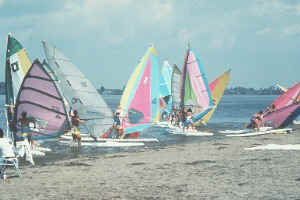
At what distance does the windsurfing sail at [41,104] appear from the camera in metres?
16.5

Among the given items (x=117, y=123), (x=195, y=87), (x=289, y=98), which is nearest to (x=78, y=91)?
(x=117, y=123)

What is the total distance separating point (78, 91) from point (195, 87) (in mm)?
14435

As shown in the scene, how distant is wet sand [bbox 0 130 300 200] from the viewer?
9695 millimetres

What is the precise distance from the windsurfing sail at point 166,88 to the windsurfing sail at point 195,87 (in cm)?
892

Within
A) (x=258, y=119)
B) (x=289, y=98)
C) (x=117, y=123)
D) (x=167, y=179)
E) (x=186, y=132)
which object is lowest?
(x=167, y=179)

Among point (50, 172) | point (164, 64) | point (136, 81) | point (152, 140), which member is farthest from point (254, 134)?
point (164, 64)

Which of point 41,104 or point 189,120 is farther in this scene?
point 189,120

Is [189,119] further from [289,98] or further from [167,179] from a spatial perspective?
[167,179]

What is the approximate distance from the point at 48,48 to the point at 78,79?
2.06 meters

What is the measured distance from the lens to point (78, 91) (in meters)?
20.4

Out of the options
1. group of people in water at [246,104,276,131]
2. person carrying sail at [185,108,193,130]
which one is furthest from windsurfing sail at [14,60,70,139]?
group of people in water at [246,104,276,131]

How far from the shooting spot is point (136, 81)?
2544cm

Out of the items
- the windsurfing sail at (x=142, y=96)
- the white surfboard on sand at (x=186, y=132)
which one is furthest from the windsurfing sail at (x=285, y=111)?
the windsurfing sail at (x=142, y=96)

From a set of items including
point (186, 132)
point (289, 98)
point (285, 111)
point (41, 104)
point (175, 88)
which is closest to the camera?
point (41, 104)
